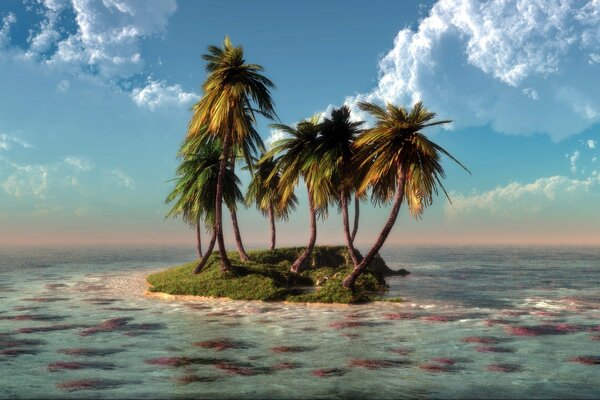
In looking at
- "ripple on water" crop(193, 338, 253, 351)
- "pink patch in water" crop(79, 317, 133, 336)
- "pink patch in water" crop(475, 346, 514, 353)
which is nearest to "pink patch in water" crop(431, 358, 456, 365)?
"pink patch in water" crop(475, 346, 514, 353)

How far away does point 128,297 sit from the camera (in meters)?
31.1

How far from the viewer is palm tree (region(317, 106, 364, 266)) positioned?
106 feet

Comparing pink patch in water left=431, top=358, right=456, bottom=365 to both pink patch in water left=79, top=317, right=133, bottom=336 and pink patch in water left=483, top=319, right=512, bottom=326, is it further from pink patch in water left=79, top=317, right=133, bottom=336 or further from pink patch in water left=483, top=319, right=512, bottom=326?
pink patch in water left=79, top=317, right=133, bottom=336

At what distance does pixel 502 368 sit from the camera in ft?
44.9

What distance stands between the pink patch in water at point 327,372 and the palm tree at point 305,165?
759 inches

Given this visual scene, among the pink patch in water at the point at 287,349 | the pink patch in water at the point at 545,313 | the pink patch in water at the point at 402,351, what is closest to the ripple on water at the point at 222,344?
the pink patch in water at the point at 287,349

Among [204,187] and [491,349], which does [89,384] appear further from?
[204,187]

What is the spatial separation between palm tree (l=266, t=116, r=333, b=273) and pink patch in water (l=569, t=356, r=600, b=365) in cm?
1912

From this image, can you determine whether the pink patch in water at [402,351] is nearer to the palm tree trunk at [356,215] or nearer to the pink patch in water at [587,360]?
the pink patch in water at [587,360]

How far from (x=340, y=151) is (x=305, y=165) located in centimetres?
247

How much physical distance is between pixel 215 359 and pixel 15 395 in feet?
17.1

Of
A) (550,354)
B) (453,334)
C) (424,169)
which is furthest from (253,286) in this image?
(550,354)

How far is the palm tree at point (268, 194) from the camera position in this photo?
44.7 meters

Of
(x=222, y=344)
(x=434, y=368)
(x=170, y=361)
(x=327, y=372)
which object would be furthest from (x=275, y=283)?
(x=434, y=368)
